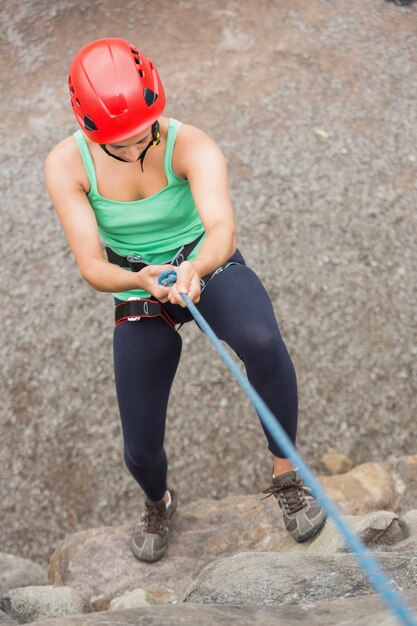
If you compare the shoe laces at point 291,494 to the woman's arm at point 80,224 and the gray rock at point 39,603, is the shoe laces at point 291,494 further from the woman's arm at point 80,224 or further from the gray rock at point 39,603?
the woman's arm at point 80,224

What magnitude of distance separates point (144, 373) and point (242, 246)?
3669mm

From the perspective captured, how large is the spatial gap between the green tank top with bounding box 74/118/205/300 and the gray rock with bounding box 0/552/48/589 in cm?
227

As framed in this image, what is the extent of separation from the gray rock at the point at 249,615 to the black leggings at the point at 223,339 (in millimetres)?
1058

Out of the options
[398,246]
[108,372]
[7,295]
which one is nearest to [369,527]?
[108,372]

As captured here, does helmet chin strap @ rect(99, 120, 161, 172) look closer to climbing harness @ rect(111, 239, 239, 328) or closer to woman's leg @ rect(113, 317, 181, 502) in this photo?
climbing harness @ rect(111, 239, 239, 328)

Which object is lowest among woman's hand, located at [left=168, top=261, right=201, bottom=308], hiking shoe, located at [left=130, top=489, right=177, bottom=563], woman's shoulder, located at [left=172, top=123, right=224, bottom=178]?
hiking shoe, located at [left=130, top=489, right=177, bottom=563]

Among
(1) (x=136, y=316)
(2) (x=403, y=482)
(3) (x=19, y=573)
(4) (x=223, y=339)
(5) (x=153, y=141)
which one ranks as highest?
(5) (x=153, y=141)

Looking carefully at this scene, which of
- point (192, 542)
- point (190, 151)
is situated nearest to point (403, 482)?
point (192, 542)

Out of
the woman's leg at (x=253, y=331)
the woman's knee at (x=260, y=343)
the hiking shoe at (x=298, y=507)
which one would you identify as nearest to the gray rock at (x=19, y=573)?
the hiking shoe at (x=298, y=507)

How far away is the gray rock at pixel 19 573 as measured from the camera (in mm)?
4551

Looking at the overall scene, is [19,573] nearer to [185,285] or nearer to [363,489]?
[363,489]

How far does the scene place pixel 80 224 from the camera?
10.6ft

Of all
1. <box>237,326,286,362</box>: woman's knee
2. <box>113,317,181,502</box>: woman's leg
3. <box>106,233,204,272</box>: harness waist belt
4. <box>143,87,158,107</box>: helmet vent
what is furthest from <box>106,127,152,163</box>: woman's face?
<box>237,326,286,362</box>: woman's knee

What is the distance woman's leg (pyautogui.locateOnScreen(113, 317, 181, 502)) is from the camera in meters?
3.35
